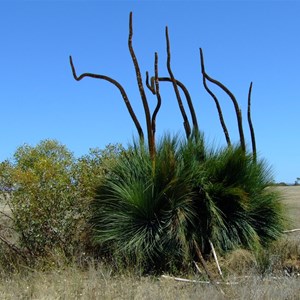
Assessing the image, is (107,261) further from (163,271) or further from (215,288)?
(215,288)

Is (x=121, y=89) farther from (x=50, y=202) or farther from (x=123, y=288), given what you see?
(x=123, y=288)

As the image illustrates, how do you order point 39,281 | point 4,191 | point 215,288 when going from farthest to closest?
point 4,191 < point 39,281 < point 215,288

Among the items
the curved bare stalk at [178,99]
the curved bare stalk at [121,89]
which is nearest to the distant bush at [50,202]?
the curved bare stalk at [121,89]

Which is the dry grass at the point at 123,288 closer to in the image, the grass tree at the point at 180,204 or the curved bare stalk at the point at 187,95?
the grass tree at the point at 180,204

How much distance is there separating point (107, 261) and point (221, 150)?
3223 millimetres

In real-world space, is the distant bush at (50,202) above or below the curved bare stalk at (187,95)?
below

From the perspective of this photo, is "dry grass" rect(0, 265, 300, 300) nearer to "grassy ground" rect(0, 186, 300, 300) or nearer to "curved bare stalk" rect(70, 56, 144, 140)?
"grassy ground" rect(0, 186, 300, 300)

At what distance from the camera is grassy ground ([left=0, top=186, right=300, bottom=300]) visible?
774cm

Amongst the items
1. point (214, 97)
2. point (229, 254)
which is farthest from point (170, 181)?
point (214, 97)

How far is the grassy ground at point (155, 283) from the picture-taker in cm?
774

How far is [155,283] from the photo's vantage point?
9062 mm

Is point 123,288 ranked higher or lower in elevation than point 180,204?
lower

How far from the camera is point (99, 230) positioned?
1062cm

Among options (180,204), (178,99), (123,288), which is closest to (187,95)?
(178,99)
